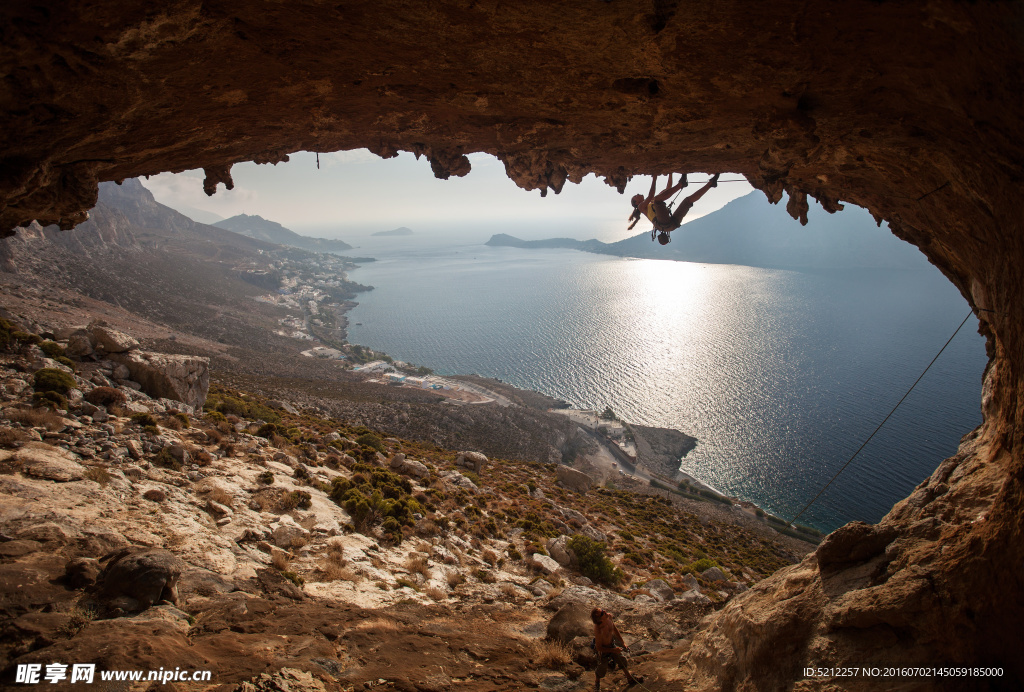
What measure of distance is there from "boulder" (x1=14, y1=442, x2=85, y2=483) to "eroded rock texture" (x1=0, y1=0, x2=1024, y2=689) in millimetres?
6283

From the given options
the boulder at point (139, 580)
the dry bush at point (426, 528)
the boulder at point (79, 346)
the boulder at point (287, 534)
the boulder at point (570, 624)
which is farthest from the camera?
the boulder at point (79, 346)

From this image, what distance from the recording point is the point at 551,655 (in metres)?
8.78

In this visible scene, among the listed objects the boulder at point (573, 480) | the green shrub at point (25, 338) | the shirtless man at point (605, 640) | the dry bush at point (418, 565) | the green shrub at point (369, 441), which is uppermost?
the green shrub at point (25, 338)

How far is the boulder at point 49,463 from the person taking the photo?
9938mm

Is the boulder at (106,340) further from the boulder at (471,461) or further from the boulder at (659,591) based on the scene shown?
the boulder at (659,591)

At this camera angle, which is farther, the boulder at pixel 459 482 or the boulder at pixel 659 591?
the boulder at pixel 459 482

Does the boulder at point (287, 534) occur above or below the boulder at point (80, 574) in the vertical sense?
below

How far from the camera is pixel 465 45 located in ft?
17.9

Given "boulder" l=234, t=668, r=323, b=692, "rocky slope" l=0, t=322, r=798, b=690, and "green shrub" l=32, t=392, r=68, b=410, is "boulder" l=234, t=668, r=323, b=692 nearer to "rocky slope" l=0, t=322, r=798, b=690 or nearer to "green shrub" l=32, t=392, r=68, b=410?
"rocky slope" l=0, t=322, r=798, b=690

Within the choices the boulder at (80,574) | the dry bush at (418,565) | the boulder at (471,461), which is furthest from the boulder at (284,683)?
the boulder at (471,461)

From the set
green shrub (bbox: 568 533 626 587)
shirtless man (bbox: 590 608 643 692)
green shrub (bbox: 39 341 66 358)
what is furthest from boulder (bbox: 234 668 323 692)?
green shrub (bbox: 39 341 66 358)

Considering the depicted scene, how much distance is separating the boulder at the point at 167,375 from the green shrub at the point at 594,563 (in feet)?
61.8

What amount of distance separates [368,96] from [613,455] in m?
56.2

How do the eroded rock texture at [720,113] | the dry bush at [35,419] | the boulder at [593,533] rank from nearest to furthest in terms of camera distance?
the eroded rock texture at [720,113] → the dry bush at [35,419] → the boulder at [593,533]
